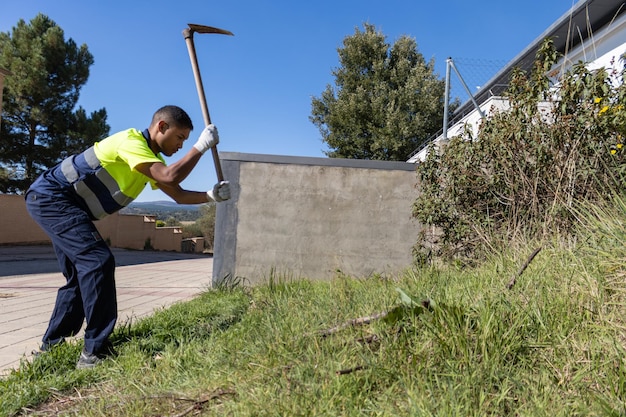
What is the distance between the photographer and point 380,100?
19469 mm

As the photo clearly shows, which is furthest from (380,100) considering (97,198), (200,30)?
(97,198)

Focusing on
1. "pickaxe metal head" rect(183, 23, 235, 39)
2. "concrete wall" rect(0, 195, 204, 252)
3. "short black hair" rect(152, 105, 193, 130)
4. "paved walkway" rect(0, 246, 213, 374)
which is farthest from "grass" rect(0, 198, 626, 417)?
"concrete wall" rect(0, 195, 204, 252)

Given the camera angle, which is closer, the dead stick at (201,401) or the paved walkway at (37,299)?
the dead stick at (201,401)

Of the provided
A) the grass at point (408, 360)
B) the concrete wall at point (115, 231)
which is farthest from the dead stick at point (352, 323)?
the concrete wall at point (115, 231)

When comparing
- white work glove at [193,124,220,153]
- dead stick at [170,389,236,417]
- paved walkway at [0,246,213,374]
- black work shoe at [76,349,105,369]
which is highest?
white work glove at [193,124,220,153]

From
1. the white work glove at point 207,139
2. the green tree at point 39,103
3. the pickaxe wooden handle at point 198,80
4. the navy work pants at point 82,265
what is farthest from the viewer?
the green tree at point 39,103

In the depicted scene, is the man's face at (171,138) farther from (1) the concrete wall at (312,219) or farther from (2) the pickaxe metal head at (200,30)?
(1) the concrete wall at (312,219)

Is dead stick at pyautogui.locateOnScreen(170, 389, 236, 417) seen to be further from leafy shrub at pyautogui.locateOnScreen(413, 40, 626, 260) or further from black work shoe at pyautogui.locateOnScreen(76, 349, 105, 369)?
leafy shrub at pyautogui.locateOnScreen(413, 40, 626, 260)

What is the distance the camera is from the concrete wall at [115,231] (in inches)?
597

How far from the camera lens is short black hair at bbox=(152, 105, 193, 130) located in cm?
313

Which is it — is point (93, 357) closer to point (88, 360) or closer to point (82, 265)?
point (88, 360)

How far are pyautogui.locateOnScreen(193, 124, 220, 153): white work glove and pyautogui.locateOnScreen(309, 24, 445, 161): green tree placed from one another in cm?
1651

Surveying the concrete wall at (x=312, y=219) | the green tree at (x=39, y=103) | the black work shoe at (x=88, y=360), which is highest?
the green tree at (x=39, y=103)

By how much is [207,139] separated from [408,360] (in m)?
2.02
